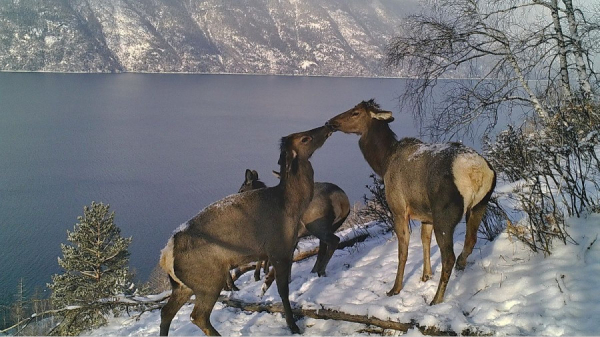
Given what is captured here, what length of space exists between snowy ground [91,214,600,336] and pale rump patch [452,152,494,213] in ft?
3.87

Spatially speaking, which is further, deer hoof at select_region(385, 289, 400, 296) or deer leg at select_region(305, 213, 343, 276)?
deer leg at select_region(305, 213, 343, 276)

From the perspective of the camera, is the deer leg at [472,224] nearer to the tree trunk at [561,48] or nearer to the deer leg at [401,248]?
the deer leg at [401,248]

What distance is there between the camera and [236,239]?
6.19 meters

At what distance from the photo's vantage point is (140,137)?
3479 inches

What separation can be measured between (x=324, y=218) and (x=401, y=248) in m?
2.72

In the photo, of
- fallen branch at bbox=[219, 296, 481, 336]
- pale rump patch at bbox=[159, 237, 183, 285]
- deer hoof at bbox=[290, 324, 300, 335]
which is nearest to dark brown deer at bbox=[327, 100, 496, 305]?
fallen branch at bbox=[219, 296, 481, 336]

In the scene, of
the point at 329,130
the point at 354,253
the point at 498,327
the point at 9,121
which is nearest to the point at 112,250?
the point at 354,253

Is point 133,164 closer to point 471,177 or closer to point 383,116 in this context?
point 383,116

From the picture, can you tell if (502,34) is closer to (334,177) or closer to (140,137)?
(334,177)

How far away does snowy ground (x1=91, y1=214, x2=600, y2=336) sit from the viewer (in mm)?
4797

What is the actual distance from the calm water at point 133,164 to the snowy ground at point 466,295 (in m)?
15.3

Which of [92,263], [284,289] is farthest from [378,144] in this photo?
[92,263]

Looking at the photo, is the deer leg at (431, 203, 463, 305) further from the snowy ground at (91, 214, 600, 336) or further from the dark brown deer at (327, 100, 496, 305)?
the snowy ground at (91, 214, 600, 336)

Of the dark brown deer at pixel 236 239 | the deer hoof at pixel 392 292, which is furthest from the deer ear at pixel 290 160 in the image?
the deer hoof at pixel 392 292
